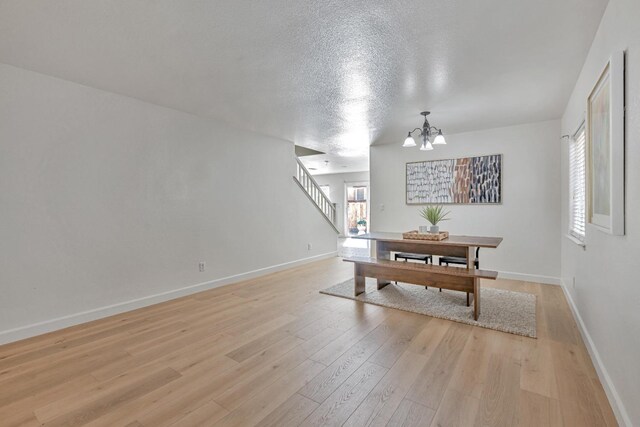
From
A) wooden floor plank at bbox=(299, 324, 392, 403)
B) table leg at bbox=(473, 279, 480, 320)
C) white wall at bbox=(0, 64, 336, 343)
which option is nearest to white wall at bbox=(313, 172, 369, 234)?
white wall at bbox=(0, 64, 336, 343)

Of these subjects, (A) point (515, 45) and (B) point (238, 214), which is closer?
(A) point (515, 45)

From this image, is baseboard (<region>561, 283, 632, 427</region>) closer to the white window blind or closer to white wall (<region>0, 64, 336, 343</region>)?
the white window blind

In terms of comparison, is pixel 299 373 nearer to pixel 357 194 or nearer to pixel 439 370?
pixel 439 370

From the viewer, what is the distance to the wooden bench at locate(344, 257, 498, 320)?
3049 mm

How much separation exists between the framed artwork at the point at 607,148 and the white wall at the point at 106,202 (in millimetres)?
4119

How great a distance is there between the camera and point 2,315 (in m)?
2.61

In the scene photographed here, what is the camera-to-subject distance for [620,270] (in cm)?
164

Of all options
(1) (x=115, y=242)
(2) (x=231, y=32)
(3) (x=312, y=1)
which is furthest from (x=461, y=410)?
(1) (x=115, y=242)

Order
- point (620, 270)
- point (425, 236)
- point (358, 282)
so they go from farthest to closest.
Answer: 1. point (358, 282)
2. point (425, 236)
3. point (620, 270)

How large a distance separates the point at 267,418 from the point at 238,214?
11.2 feet

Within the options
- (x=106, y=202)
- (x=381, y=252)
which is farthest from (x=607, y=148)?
(x=106, y=202)

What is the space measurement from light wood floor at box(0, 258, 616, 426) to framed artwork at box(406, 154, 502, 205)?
2.11 metres

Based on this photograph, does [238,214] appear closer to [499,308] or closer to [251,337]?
[251,337]

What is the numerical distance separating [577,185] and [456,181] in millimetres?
1903
